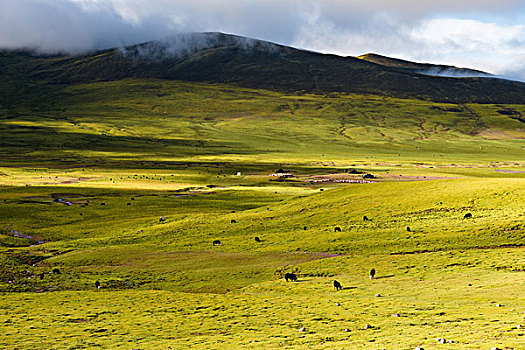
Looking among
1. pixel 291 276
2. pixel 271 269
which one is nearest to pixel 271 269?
pixel 271 269

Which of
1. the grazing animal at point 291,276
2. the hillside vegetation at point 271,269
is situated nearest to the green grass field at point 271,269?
the hillside vegetation at point 271,269

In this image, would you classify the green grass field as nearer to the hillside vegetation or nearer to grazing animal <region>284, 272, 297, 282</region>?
the hillside vegetation

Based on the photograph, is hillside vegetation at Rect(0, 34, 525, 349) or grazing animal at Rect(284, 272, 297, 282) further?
grazing animal at Rect(284, 272, 297, 282)

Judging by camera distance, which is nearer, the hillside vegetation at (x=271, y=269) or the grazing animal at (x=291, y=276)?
the hillside vegetation at (x=271, y=269)

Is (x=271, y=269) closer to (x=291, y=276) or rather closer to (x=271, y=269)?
(x=271, y=269)

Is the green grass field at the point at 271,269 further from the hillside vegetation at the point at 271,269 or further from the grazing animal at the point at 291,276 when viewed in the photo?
the grazing animal at the point at 291,276

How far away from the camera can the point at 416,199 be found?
198ft

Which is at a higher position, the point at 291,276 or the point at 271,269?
the point at 291,276

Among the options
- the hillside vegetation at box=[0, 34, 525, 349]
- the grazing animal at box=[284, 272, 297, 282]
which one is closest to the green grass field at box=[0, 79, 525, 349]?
the hillside vegetation at box=[0, 34, 525, 349]

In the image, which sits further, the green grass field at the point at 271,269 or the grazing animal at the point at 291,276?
the grazing animal at the point at 291,276

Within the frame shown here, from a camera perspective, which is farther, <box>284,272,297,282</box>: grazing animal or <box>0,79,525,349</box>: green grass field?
<box>284,272,297,282</box>: grazing animal

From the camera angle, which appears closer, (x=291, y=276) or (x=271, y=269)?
(x=291, y=276)

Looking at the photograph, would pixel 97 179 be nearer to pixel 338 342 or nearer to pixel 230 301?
pixel 230 301

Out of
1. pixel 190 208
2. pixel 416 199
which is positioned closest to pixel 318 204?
pixel 416 199
